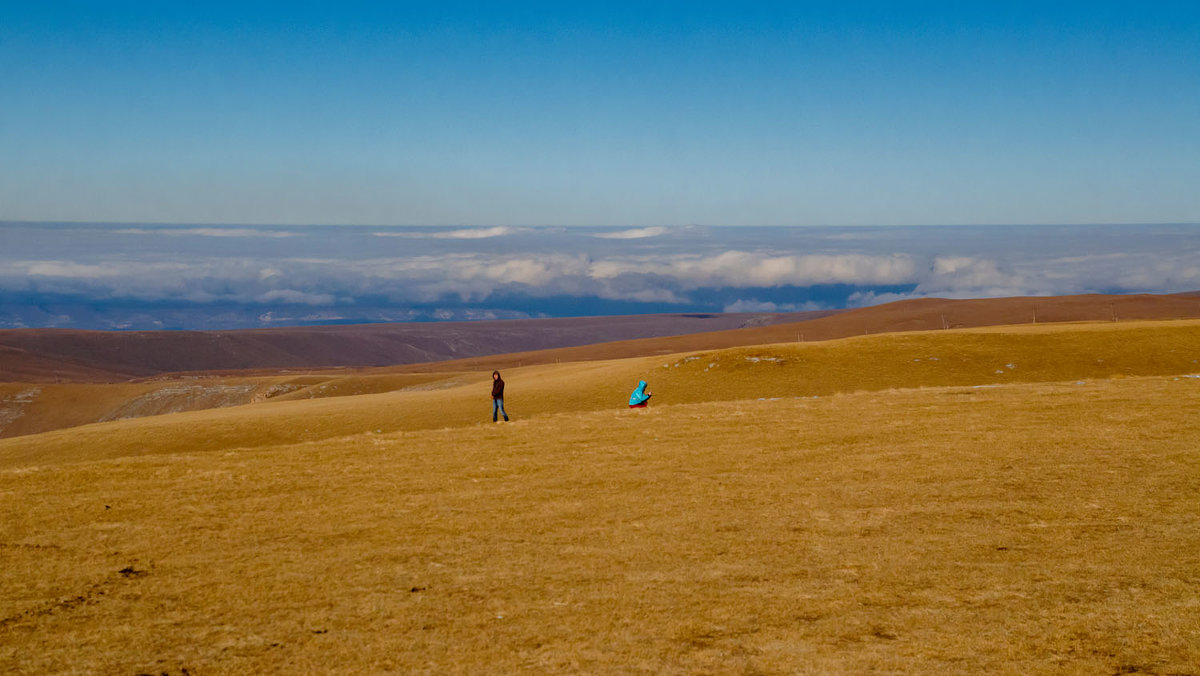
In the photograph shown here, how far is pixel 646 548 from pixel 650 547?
82 millimetres

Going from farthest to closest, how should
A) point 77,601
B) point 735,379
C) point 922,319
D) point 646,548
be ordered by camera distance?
point 922,319, point 735,379, point 646,548, point 77,601

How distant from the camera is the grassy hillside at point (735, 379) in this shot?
3825cm

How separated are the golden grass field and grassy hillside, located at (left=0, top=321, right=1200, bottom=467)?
14.6 metres

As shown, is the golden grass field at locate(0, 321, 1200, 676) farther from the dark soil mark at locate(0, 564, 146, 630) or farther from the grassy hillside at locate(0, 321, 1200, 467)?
the grassy hillside at locate(0, 321, 1200, 467)

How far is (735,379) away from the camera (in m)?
43.8

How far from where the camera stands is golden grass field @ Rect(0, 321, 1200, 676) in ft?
30.0

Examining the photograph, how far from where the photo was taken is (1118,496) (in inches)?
593

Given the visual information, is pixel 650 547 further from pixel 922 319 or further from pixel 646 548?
pixel 922 319

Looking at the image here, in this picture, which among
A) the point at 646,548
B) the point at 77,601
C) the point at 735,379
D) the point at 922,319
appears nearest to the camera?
the point at 77,601

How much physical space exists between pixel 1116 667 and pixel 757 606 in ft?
11.8

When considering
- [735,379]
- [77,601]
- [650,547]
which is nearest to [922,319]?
[735,379]

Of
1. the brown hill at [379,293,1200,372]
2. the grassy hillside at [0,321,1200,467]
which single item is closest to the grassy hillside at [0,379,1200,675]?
the grassy hillside at [0,321,1200,467]

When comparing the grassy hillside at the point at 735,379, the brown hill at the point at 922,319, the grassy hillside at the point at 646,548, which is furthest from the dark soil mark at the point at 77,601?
the brown hill at the point at 922,319

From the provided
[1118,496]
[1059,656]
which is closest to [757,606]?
[1059,656]
